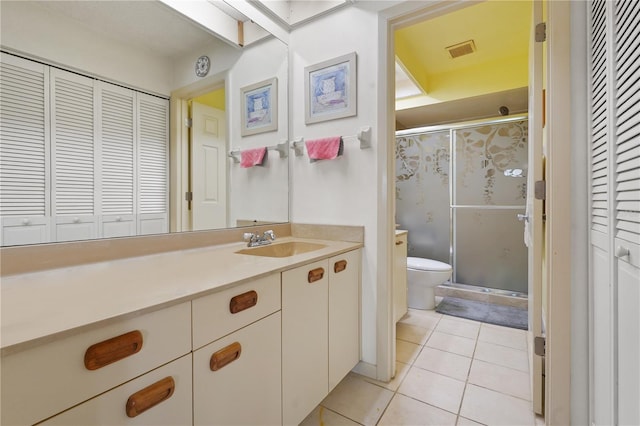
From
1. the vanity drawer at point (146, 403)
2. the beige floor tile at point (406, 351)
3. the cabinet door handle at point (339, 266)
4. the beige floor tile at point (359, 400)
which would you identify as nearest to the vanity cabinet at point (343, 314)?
the cabinet door handle at point (339, 266)

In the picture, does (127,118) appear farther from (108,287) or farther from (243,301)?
(243,301)

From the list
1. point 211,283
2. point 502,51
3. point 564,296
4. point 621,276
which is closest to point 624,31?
point 621,276

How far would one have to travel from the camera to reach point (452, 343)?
2066 mm

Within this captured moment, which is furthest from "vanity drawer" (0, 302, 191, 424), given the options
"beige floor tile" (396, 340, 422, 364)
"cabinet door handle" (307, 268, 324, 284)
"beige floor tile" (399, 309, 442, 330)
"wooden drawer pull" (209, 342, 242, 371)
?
"beige floor tile" (399, 309, 442, 330)

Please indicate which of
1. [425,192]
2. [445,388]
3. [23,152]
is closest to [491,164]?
[425,192]

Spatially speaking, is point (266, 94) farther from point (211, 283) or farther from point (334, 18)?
point (211, 283)

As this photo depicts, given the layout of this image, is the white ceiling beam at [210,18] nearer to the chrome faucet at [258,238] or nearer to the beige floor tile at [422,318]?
the chrome faucet at [258,238]

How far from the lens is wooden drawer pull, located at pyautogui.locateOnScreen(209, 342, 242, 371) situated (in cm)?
83

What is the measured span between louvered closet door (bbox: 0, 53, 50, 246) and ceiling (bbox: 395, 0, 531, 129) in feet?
6.71

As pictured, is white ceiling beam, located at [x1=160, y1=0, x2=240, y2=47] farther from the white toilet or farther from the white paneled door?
the white toilet

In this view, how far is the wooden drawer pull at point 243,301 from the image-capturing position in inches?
34.7

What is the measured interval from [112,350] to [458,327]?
2426 millimetres

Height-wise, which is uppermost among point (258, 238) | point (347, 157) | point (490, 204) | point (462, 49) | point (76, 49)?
point (462, 49)

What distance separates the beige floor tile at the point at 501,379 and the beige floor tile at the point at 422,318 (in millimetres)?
585
